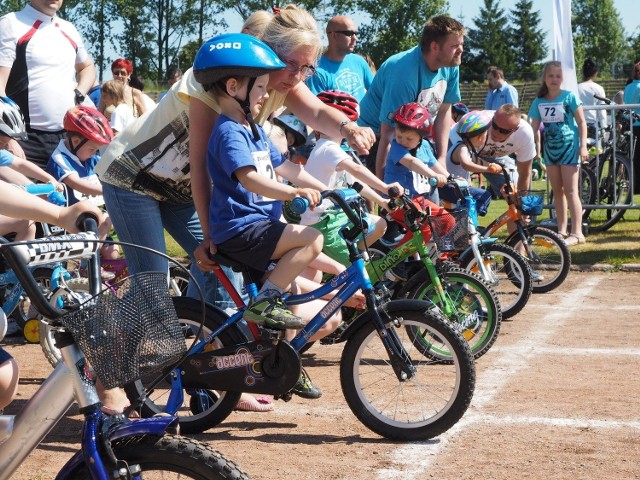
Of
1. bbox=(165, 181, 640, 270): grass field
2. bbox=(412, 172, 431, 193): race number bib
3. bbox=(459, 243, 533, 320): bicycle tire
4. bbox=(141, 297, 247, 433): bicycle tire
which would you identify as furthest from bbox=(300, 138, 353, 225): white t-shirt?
bbox=(165, 181, 640, 270): grass field

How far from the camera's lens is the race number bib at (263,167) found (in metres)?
4.82

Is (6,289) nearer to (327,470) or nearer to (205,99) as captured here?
(205,99)

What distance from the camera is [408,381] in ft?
16.3

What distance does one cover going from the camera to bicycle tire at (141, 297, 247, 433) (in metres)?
4.96

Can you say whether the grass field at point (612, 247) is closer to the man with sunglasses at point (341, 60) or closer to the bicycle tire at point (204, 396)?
the man with sunglasses at point (341, 60)

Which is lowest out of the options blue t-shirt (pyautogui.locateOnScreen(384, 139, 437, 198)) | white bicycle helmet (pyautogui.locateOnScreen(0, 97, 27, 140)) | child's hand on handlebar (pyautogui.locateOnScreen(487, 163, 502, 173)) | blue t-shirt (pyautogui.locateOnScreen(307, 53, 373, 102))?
child's hand on handlebar (pyautogui.locateOnScreen(487, 163, 502, 173))

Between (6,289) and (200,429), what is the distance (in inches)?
86.5

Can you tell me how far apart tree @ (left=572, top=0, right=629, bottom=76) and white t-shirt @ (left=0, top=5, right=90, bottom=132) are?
9458 centimetres

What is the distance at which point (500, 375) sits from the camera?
243 inches

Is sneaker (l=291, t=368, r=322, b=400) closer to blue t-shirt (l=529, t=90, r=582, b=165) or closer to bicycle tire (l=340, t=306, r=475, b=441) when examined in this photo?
bicycle tire (l=340, t=306, r=475, b=441)

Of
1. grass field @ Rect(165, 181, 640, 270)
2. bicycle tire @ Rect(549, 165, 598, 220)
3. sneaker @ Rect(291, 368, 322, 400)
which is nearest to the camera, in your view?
sneaker @ Rect(291, 368, 322, 400)

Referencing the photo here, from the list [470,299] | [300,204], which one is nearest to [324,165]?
[470,299]

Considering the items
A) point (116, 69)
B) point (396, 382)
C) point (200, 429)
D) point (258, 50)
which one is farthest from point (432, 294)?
point (116, 69)

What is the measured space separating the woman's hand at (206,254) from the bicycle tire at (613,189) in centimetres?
874
